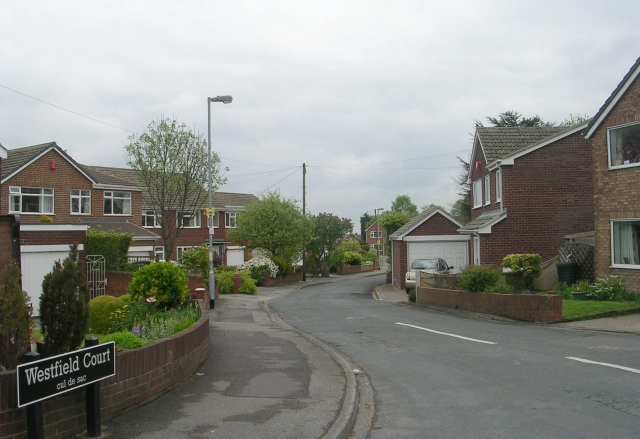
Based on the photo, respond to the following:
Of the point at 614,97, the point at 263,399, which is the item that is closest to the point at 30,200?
the point at 614,97

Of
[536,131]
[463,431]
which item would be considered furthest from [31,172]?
[463,431]

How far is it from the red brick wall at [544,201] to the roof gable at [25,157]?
77.2ft

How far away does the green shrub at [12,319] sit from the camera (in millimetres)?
5852

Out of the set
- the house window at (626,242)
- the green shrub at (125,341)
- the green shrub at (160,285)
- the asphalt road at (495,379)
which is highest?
the house window at (626,242)

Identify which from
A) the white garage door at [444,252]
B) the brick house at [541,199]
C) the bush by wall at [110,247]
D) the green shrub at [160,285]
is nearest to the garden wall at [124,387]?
the green shrub at [160,285]

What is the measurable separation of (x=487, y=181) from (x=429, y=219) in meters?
5.49

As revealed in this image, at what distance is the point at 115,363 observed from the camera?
22.0 feet

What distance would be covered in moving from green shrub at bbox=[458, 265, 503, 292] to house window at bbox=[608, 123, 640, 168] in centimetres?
502

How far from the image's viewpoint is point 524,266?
2316 cm

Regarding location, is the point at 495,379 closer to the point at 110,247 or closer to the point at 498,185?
the point at 498,185

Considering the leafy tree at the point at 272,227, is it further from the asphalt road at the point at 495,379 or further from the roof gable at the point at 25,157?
the asphalt road at the point at 495,379

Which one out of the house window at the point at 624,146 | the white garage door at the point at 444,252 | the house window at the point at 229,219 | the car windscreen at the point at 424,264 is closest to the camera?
the house window at the point at 624,146

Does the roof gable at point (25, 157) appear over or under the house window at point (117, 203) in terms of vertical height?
over

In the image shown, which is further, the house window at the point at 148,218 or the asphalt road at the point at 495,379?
the house window at the point at 148,218
